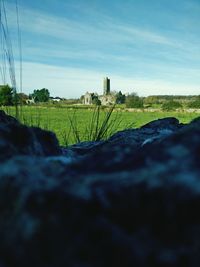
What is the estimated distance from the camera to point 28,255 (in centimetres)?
73

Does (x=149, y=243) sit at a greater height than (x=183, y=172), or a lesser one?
lesser

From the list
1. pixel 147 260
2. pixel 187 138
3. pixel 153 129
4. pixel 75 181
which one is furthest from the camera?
pixel 153 129

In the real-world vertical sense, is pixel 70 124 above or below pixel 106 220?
below

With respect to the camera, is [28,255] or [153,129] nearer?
[28,255]

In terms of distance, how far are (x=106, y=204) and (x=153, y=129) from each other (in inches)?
66.5

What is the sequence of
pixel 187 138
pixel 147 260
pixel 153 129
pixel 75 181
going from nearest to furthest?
pixel 147 260 → pixel 75 181 → pixel 187 138 → pixel 153 129

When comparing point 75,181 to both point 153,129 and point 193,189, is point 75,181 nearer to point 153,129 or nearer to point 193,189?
point 193,189

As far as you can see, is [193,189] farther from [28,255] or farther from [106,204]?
[28,255]

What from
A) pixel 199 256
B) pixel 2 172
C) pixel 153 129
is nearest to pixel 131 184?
pixel 199 256

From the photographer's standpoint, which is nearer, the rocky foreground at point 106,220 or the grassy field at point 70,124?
the rocky foreground at point 106,220

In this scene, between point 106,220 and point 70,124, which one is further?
point 70,124

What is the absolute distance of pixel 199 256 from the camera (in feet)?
2.38

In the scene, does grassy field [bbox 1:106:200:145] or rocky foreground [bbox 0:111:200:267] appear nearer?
rocky foreground [bbox 0:111:200:267]

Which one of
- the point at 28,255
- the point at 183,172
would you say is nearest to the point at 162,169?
the point at 183,172
